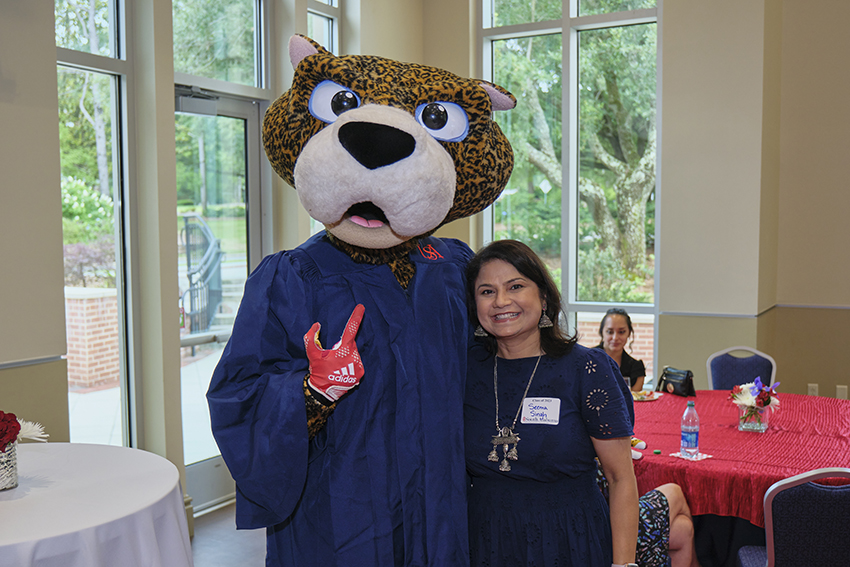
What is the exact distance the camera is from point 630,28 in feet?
18.5

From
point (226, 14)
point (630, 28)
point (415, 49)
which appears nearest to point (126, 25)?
point (226, 14)

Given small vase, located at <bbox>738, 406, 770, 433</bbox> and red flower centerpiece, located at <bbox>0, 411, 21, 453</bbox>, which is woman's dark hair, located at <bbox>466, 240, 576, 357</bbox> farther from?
small vase, located at <bbox>738, 406, 770, 433</bbox>

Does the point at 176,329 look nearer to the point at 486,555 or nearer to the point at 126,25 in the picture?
the point at 126,25

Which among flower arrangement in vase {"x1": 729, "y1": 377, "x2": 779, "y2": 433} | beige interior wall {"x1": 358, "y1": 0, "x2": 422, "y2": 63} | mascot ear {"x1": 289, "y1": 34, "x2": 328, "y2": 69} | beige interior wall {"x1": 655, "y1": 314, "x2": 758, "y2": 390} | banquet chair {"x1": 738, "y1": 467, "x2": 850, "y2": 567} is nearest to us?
mascot ear {"x1": 289, "y1": 34, "x2": 328, "y2": 69}

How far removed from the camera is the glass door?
4.21 m

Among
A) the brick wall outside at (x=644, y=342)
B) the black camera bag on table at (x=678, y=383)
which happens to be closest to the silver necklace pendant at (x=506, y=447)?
the black camera bag on table at (x=678, y=383)

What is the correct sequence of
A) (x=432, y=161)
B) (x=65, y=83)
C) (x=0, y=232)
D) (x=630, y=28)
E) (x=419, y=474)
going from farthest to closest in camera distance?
(x=630, y=28), (x=65, y=83), (x=0, y=232), (x=419, y=474), (x=432, y=161)

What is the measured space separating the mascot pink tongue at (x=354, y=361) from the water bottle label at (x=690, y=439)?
1652mm

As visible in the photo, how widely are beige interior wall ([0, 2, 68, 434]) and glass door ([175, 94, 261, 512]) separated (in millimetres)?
1132

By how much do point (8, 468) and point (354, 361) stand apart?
123cm

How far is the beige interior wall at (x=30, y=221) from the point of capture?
2.83m

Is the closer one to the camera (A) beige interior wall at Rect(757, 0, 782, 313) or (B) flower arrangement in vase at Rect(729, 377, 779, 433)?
(B) flower arrangement in vase at Rect(729, 377, 779, 433)

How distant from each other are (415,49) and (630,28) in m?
1.72

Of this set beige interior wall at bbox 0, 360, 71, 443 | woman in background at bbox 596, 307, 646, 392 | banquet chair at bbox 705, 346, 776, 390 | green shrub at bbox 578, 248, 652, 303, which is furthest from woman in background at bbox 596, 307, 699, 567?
green shrub at bbox 578, 248, 652, 303
